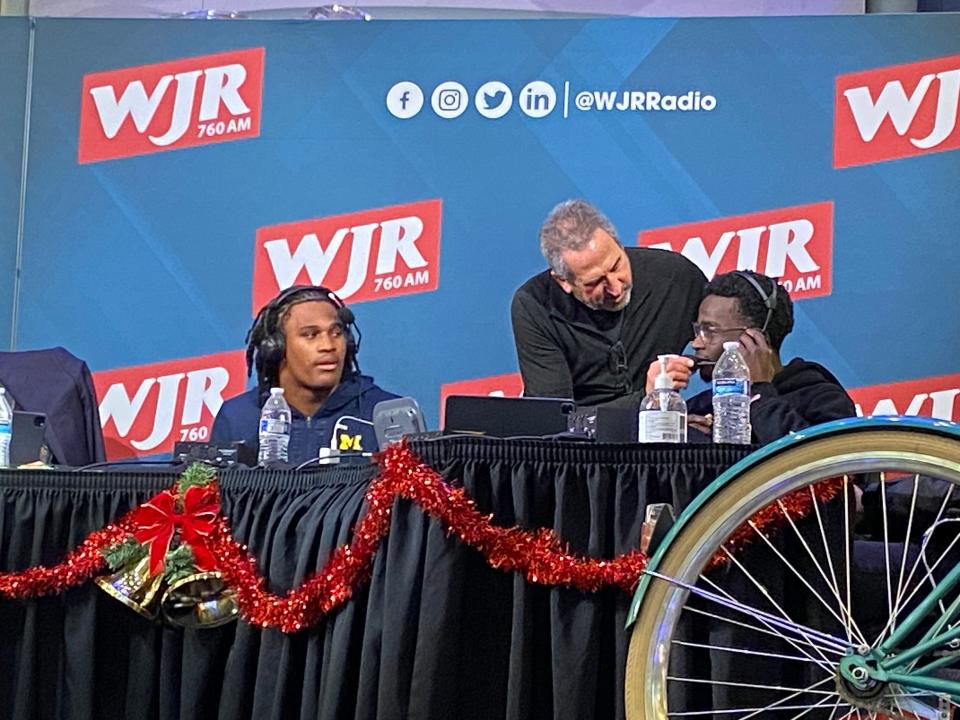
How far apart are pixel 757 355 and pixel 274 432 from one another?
1189 millimetres

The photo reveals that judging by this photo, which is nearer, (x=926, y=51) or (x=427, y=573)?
(x=427, y=573)

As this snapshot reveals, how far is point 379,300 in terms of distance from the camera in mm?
4176

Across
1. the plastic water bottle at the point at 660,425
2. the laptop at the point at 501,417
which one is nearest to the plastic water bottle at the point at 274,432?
the laptop at the point at 501,417

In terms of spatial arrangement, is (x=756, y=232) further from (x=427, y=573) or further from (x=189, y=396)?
(x=427, y=573)

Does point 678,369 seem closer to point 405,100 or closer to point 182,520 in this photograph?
point 182,520

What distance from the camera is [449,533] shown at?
1.92 metres

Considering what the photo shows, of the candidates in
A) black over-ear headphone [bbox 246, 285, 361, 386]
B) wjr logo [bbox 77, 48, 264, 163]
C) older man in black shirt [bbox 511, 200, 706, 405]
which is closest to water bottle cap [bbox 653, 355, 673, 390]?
older man in black shirt [bbox 511, 200, 706, 405]

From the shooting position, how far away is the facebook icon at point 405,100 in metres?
4.23

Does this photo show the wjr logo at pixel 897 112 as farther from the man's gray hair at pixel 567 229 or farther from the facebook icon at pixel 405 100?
the facebook icon at pixel 405 100

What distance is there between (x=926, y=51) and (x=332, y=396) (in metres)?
2.06

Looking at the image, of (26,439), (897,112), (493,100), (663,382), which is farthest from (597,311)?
(26,439)

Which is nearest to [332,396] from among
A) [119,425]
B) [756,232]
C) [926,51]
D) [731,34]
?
[119,425]

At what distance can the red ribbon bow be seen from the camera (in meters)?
2.21

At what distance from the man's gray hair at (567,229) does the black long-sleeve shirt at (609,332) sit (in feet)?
0.26
